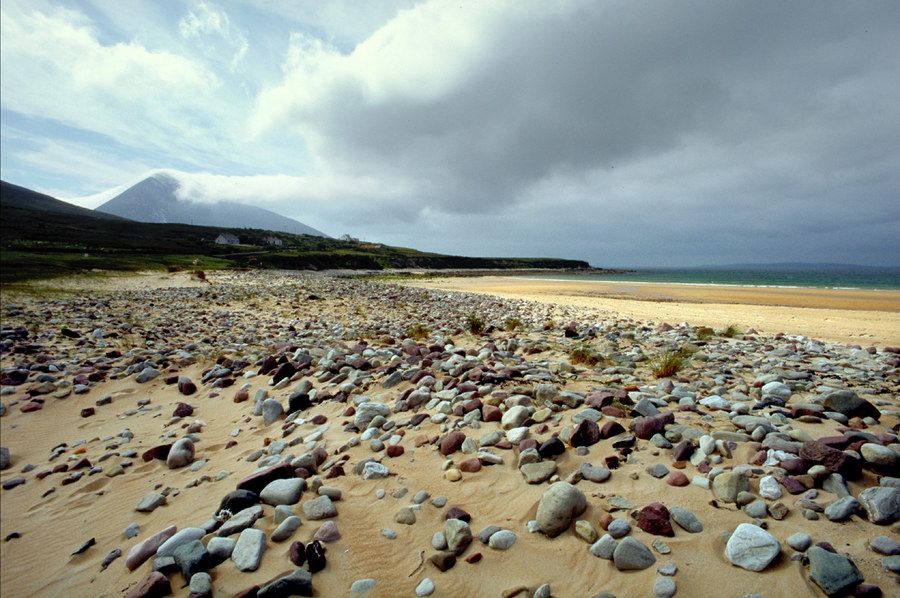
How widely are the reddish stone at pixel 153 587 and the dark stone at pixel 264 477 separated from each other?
34.7 inches

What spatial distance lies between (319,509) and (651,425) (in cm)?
318

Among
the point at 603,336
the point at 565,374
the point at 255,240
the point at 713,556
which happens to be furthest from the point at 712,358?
the point at 255,240

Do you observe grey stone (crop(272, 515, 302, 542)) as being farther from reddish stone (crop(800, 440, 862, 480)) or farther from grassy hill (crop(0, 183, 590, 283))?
grassy hill (crop(0, 183, 590, 283))

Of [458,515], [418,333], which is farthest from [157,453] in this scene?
[418,333]

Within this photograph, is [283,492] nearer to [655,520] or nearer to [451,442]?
[451,442]

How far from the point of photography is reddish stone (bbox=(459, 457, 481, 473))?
3566mm

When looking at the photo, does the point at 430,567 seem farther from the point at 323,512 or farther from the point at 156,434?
the point at 156,434

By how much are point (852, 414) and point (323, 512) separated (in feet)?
17.8

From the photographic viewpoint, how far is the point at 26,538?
12.6 ft

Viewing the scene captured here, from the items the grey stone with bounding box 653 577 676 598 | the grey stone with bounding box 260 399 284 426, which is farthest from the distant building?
the grey stone with bounding box 653 577 676 598

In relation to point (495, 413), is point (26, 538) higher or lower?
lower

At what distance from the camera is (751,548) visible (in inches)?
91.4

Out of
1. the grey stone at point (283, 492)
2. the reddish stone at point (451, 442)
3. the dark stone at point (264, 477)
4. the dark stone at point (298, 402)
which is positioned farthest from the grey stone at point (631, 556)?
the dark stone at point (298, 402)

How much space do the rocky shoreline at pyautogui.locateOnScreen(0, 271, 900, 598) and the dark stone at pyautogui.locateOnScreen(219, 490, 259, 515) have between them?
4 cm
